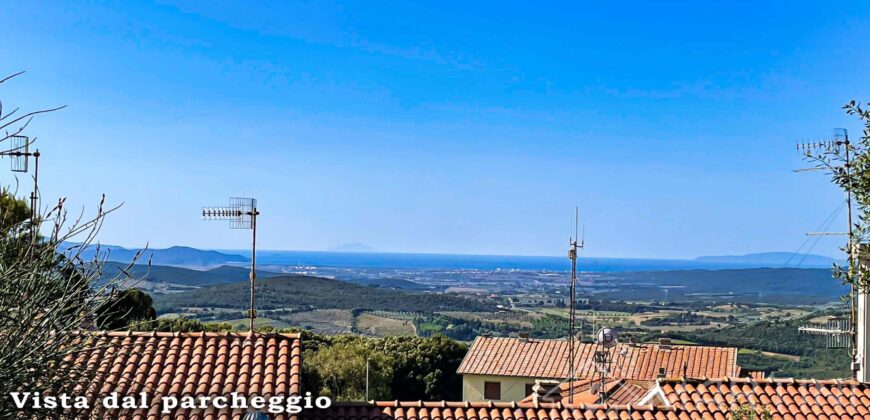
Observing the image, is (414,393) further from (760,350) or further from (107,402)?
(107,402)

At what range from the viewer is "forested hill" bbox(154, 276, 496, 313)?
58.0 meters

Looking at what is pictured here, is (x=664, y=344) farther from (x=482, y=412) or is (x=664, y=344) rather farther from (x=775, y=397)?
(x=482, y=412)

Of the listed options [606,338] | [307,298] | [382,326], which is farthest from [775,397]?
[307,298]

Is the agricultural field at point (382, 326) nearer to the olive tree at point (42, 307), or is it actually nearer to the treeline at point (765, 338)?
the treeline at point (765, 338)

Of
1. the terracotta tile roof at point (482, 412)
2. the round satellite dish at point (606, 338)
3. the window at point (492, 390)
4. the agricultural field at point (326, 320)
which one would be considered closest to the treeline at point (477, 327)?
the agricultural field at point (326, 320)

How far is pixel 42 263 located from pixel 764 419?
7.73 meters

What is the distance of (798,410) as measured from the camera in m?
10.7

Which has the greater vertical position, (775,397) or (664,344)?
(775,397)

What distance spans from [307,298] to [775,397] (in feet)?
239

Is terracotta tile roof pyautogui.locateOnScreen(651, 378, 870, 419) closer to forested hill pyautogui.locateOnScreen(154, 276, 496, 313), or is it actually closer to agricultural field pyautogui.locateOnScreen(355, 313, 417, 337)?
forested hill pyautogui.locateOnScreen(154, 276, 496, 313)

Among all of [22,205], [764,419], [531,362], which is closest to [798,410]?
[764,419]

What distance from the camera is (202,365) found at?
1010cm

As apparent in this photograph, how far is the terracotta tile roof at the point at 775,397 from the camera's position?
1054cm

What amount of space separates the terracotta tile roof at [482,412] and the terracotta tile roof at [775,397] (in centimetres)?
47
